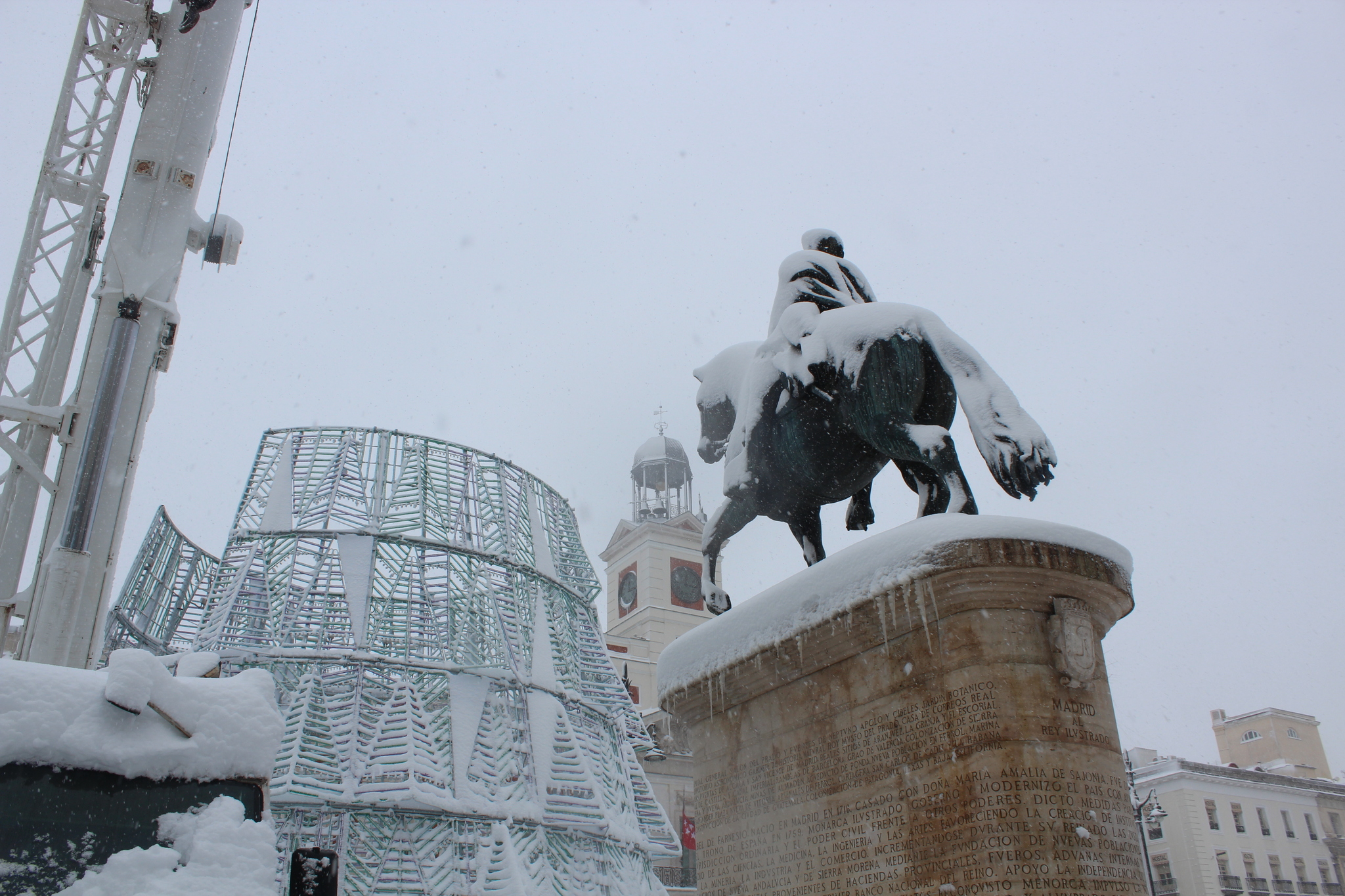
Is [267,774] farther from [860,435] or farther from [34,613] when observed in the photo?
[34,613]

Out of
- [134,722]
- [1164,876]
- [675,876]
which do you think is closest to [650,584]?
[675,876]

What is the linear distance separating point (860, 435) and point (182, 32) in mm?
13931

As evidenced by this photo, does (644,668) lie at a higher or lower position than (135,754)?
higher

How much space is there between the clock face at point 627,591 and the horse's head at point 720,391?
152ft

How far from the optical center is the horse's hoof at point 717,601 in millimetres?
7301

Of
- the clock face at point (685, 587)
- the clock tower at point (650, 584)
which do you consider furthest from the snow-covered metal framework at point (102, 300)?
the clock face at point (685, 587)

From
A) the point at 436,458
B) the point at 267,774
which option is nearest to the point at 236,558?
the point at 436,458

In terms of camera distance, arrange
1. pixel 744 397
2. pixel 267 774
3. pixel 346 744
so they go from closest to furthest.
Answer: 1. pixel 267 774
2. pixel 744 397
3. pixel 346 744

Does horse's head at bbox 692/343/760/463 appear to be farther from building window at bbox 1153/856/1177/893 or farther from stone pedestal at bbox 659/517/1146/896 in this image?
building window at bbox 1153/856/1177/893

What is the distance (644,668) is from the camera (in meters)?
49.8

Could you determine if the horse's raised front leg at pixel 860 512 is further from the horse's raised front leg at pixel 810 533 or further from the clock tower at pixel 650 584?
the clock tower at pixel 650 584

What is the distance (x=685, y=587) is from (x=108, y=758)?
5035 cm

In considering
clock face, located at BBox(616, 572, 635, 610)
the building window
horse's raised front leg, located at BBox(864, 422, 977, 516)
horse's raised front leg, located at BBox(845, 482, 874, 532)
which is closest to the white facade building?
the building window

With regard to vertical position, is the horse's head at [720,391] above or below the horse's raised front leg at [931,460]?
above
